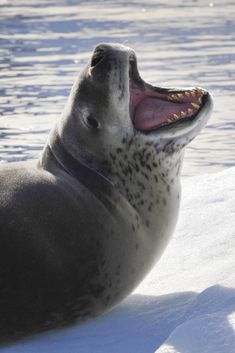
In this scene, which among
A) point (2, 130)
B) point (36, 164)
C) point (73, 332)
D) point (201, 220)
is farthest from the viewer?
point (2, 130)

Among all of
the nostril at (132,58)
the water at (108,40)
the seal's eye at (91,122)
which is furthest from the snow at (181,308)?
the water at (108,40)

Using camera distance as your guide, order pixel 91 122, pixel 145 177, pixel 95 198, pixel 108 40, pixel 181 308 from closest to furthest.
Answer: pixel 181 308, pixel 95 198, pixel 91 122, pixel 145 177, pixel 108 40

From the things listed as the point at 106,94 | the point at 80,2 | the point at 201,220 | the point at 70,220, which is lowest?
the point at 80,2

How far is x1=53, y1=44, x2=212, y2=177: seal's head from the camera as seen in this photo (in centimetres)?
487

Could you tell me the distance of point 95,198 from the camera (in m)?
4.79

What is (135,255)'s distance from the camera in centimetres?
477

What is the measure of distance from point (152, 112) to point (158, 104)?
0.08 m

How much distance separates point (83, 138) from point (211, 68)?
7.17 metres

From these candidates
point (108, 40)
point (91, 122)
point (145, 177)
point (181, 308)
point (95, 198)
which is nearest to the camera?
point (181, 308)

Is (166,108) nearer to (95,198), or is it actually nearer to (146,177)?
(146,177)

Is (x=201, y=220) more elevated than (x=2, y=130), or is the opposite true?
(x=201, y=220)

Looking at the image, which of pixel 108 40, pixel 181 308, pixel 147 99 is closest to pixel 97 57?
pixel 147 99

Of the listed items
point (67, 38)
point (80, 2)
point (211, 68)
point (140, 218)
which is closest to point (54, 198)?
point (140, 218)

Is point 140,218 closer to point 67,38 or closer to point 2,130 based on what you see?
point 2,130
